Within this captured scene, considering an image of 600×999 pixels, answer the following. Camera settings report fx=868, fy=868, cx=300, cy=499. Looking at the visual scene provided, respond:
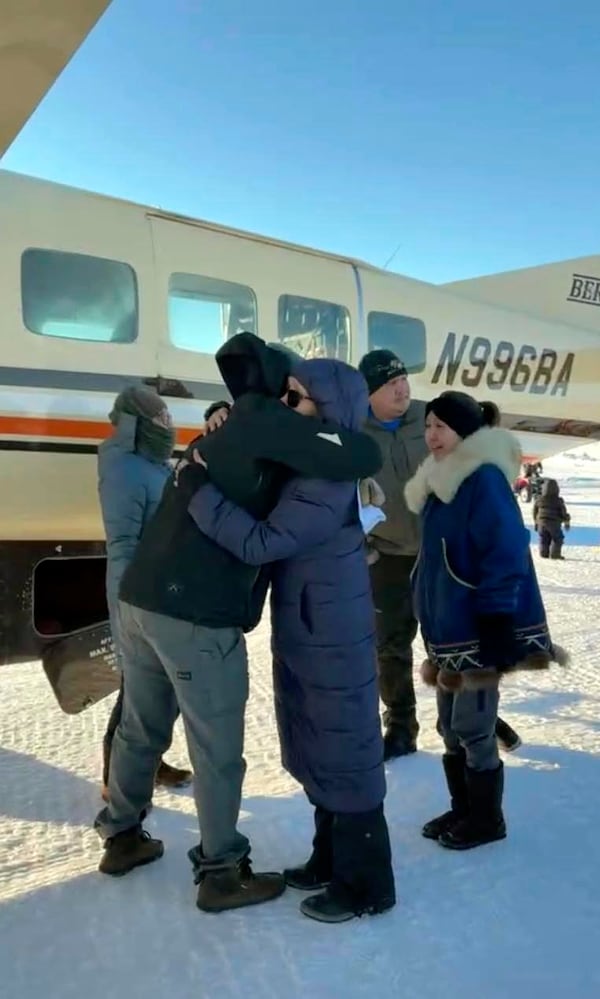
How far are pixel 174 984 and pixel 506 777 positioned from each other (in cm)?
199

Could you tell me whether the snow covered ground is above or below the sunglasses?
below

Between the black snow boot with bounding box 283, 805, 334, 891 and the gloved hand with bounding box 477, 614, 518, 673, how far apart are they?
75 cm

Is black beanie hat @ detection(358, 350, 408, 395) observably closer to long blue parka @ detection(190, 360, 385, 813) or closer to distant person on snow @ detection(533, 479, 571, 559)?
long blue parka @ detection(190, 360, 385, 813)

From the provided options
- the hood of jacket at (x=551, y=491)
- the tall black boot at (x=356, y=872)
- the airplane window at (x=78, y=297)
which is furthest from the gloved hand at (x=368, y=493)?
the hood of jacket at (x=551, y=491)

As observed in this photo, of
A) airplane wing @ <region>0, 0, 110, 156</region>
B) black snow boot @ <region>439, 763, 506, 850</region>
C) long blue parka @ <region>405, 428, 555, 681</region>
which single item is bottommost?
black snow boot @ <region>439, 763, 506, 850</region>

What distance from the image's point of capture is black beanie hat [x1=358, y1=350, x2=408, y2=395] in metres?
3.87

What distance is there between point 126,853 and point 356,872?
0.83 metres

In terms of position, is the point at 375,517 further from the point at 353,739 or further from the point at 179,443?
the point at 179,443

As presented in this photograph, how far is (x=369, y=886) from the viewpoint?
8.60ft

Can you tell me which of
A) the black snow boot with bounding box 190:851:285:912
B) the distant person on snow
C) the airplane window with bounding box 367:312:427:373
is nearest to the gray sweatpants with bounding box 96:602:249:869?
the black snow boot with bounding box 190:851:285:912

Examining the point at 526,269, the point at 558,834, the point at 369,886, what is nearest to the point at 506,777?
the point at 558,834

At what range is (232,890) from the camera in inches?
105

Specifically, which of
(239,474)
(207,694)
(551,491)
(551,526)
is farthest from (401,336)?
(551,491)

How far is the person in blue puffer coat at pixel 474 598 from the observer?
116 inches
